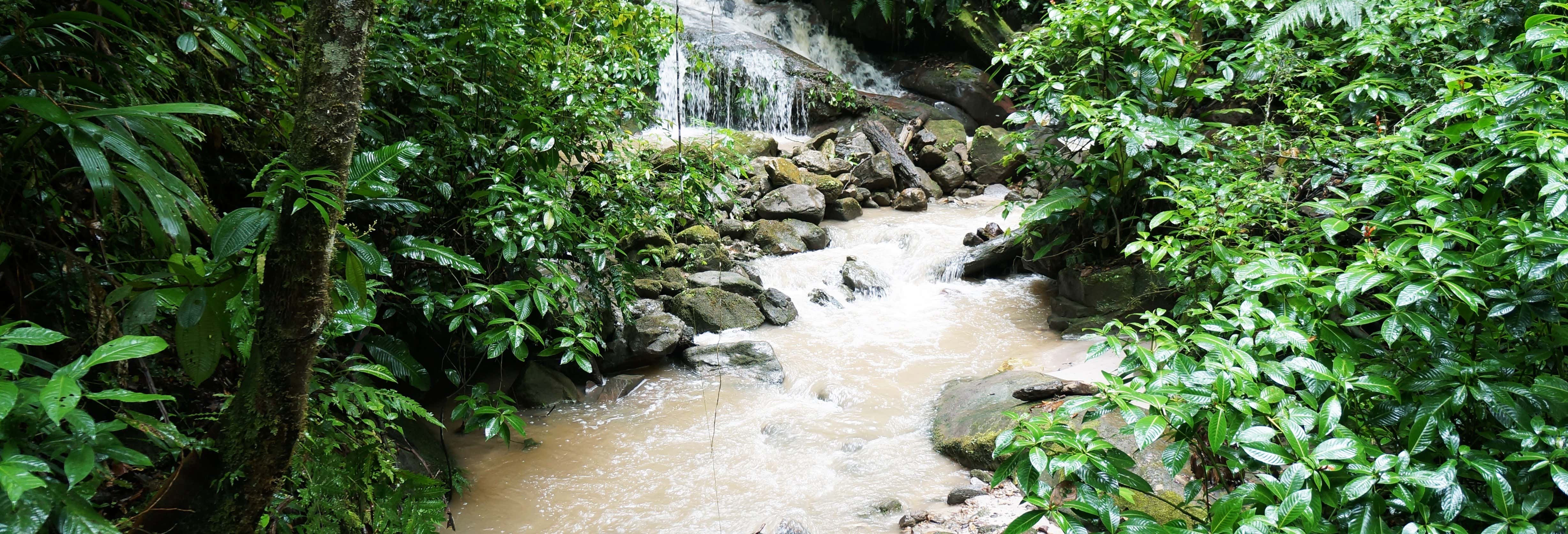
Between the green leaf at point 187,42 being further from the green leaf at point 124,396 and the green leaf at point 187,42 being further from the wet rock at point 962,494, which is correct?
the wet rock at point 962,494

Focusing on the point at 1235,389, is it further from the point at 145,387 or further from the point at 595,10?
the point at 595,10

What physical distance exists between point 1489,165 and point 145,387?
11.8 ft

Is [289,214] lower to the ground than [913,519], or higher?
higher

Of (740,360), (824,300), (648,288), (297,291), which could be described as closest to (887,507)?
(740,360)

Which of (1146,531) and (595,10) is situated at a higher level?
(595,10)

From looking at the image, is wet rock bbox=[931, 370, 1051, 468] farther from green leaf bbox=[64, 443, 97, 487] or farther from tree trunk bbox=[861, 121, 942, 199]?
tree trunk bbox=[861, 121, 942, 199]

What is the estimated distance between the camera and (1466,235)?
1840 mm

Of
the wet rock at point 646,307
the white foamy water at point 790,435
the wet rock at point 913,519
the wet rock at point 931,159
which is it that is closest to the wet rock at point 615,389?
the white foamy water at point 790,435

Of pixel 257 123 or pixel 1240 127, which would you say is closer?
pixel 257 123

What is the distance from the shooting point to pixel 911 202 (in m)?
9.37

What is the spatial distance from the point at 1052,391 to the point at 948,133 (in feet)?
26.9

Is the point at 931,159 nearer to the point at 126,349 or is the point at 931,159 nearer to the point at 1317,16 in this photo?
the point at 1317,16

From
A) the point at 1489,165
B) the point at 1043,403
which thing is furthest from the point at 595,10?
the point at 1489,165

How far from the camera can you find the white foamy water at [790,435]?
3393 millimetres
